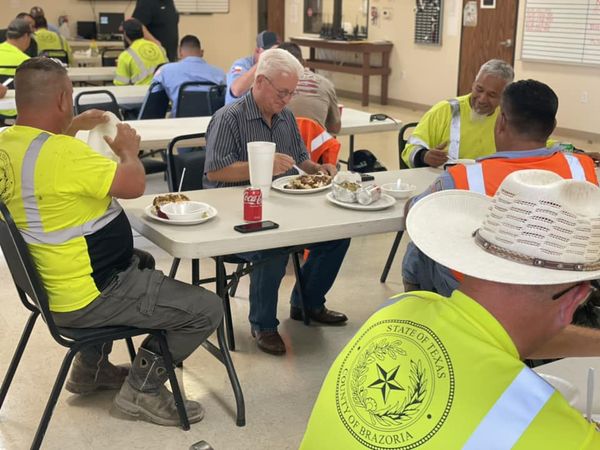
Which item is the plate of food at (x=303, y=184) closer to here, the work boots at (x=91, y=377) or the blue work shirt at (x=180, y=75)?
the work boots at (x=91, y=377)

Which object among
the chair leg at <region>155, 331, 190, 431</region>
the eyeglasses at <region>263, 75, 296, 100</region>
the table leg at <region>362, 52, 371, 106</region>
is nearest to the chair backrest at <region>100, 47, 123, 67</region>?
the table leg at <region>362, 52, 371, 106</region>

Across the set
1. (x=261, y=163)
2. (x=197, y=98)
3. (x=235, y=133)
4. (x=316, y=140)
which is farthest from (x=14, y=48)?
(x=261, y=163)

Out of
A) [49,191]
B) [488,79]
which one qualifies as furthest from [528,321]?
Answer: [488,79]

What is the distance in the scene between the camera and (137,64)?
6.96m

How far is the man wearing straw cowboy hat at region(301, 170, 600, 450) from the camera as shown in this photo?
40.0 inches

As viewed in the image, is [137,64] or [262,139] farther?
[137,64]

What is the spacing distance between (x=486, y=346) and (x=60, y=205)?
5.19 ft

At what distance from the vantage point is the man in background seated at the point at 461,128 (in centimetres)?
350

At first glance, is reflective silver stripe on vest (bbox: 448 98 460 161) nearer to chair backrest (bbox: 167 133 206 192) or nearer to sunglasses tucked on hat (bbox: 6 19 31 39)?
chair backrest (bbox: 167 133 206 192)

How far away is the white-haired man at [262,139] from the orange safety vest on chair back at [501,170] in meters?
0.90

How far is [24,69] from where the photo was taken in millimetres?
2375

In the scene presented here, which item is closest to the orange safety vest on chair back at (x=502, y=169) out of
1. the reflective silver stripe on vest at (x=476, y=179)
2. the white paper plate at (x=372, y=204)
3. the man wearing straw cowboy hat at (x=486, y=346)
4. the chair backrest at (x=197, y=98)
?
the reflective silver stripe on vest at (x=476, y=179)

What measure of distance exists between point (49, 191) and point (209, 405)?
3.41ft

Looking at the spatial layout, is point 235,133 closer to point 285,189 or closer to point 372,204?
point 285,189
